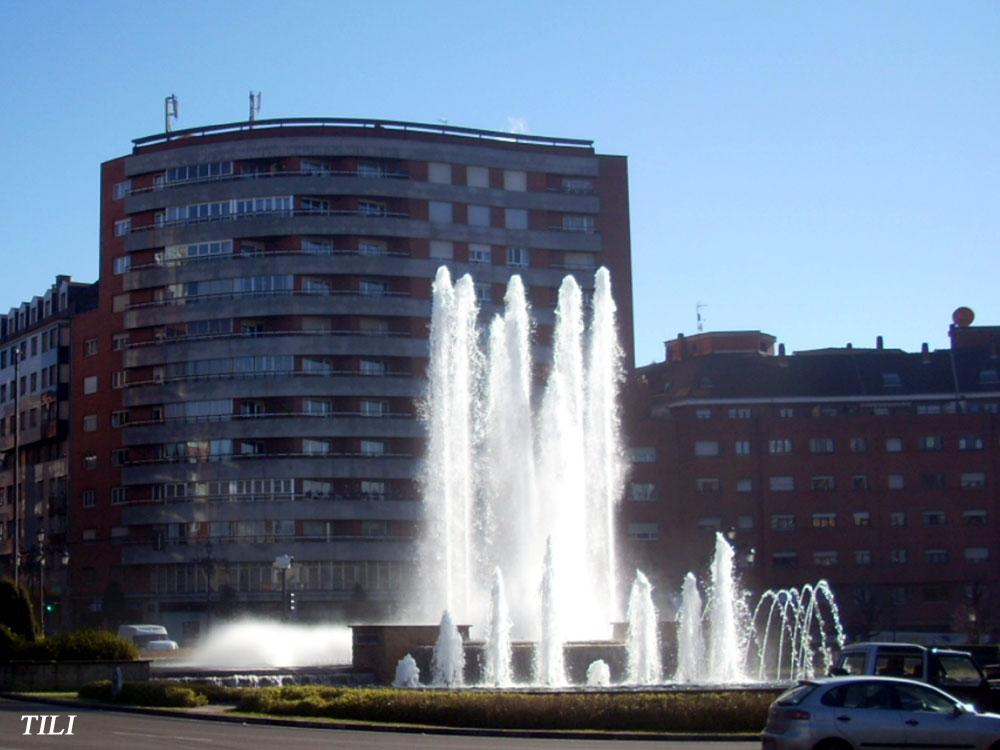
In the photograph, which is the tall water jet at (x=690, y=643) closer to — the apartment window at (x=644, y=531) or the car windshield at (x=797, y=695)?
the car windshield at (x=797, y=695)

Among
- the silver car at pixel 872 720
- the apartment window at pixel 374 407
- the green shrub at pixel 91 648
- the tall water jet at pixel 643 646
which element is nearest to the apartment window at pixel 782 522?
the apartment window at pixel 374 407

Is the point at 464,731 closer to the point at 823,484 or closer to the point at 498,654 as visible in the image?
the point at 498,654

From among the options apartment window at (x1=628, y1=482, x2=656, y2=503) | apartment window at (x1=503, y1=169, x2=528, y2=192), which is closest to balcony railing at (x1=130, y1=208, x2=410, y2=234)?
apartment window at (x1=503, y1=169, x2=528, y2=192)

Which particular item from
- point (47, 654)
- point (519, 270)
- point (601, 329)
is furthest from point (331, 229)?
point (47, 654)

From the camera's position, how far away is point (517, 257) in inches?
3602

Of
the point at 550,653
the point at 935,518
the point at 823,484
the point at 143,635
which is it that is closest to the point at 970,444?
the point at 935,518

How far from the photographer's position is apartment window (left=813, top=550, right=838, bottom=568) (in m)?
86.9

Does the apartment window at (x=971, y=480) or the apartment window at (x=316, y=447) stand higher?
the apartment window at (x=316, y=447)

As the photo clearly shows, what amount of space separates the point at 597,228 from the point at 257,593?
30.7 m

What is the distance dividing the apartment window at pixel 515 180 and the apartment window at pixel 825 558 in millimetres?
28443

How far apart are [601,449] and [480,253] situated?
1219 inches

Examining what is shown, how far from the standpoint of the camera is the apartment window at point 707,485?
3460 inches

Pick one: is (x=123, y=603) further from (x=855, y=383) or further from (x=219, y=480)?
(x=855, y=383)

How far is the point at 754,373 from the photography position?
9306cm
